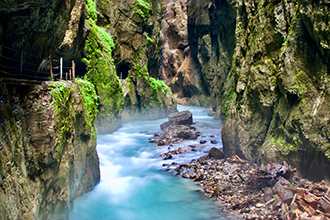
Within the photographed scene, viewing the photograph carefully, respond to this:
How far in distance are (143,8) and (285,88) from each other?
2309 centimetres

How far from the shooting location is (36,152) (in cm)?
490

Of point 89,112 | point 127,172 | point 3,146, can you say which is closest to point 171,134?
point 127,172

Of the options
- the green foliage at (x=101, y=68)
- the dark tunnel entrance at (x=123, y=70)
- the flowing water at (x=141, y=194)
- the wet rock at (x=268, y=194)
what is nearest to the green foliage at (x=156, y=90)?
the dark tunnel entrance at (x=123, y=70)

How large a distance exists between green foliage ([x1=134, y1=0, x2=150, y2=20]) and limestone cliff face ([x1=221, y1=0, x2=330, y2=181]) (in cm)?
1779

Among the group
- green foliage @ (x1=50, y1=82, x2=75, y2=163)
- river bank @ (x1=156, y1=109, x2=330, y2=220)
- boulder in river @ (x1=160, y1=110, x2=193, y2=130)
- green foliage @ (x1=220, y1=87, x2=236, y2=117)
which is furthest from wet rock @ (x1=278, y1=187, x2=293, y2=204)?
green foliage @ (x1=220, y1=87, x2=236, y2=117)

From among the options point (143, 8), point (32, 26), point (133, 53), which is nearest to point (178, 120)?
point (133, 53)

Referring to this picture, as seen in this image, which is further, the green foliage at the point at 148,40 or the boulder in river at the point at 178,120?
the green foliage at the point at 148,40

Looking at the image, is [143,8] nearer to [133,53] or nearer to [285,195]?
[133,53]

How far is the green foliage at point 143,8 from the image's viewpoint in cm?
2634

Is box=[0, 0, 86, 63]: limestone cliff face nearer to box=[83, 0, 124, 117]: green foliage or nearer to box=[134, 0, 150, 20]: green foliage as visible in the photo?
box=[83, 0, 124, 117]: green foliage

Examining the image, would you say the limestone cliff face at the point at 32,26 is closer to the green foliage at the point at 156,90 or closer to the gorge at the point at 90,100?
the gorge at the point at 90,100

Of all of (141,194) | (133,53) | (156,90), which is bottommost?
(141,194)

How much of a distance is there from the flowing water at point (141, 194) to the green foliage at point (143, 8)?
1852 cm

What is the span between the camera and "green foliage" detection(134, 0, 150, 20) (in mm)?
26344
